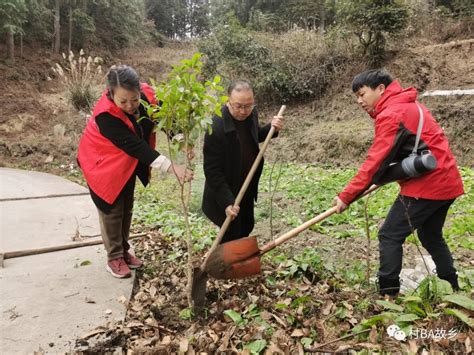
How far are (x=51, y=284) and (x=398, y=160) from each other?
3080mm

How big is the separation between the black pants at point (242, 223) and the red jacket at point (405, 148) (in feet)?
3.43

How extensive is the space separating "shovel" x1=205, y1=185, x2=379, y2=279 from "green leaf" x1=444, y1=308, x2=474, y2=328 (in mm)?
923

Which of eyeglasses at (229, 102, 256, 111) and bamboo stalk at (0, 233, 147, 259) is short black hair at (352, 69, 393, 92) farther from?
bamboo stalk at (0, 233, 147, 259)

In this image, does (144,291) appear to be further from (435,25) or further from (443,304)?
(435,25)

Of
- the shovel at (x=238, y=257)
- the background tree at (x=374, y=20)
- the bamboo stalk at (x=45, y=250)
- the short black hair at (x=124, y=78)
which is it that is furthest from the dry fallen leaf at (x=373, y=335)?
the background tree at (x=374, y=20)

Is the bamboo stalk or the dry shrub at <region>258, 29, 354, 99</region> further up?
the dry shrub at <region>258, 29, 354, 99</region>

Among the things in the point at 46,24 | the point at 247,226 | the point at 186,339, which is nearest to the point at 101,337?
the point at 186,339

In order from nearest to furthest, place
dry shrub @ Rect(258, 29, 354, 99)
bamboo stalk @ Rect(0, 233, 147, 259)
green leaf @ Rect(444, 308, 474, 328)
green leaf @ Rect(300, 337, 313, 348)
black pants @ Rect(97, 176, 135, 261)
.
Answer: green leaf @ Rect(444, 308, 474, 328) → green leaf @ Rect(300, 337, 313, 348) → black pants @ Rect(97, 176, 135, 261) → bamboo stalk @ Rect(0, 233, 147, 259) → dry shrub @ Rect(258, 29, 354, 99)

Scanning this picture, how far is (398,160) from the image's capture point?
2.68m

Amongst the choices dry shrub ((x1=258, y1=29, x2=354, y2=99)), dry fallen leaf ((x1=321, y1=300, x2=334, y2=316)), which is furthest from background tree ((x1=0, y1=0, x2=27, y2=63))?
dry fallen leaf ((x1=321, y1=300, x2=334, y2=316))

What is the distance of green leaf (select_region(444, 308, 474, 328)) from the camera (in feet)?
7.16

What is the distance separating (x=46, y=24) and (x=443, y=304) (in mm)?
23086

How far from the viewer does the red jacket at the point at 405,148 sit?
255 cm

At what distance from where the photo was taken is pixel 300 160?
29.6 ft
